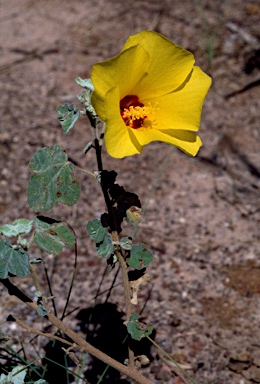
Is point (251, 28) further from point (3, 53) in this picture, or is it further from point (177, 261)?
point (177, 261)

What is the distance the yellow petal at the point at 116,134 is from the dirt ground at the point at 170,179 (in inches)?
25.1

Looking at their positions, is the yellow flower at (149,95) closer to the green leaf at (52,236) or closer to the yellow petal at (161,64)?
the yellow petal at (161,64)

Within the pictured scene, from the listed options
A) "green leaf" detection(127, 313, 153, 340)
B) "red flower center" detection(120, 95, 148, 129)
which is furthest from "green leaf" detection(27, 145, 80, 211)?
"green leaf" detection(127, 313, 153, 340)

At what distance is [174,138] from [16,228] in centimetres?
39

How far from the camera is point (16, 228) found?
132 cm

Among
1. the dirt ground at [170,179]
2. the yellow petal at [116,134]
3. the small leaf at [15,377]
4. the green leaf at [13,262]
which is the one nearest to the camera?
the yellow petal at [116,134]

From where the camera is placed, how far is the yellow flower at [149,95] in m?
1.20

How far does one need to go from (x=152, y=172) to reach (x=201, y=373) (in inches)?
38.8

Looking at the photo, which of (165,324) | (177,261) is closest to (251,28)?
(177,261)

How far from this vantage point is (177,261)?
227 centimetres

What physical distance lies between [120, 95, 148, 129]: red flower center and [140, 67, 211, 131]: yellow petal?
39 mm

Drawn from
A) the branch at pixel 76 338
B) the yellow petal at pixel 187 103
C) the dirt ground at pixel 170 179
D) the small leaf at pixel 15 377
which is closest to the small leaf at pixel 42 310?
the branch at pixel 76 338

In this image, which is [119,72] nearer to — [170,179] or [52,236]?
[52,236]

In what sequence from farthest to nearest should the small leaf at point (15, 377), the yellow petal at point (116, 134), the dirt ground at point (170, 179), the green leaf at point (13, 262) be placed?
1. the dirt ground at point (170, 179)
2. the small leaf at point (15, 377)
3. the green leaf at point (13, 262)
4. the yellow petal at point (116, 134)
